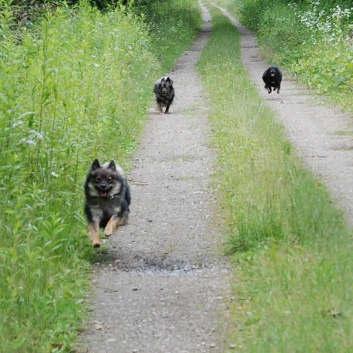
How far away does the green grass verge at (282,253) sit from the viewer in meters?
5.50

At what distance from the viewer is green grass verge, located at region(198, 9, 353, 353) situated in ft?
18.0

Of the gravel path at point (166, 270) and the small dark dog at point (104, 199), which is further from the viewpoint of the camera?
the small dark dog at point (104, 199)

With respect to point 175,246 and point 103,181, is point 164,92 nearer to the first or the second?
point 175,246

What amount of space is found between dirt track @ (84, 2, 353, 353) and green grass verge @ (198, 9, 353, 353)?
0.77 ft

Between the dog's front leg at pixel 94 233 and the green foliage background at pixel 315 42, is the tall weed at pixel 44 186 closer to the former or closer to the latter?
the dog's front leg at pixel 94 233

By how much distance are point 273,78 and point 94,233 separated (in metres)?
12.7

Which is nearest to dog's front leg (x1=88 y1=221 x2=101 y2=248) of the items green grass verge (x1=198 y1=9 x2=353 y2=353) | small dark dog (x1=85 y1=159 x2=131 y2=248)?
→ small dark dog (x1=85 y1=159 x2=131 y2=248)

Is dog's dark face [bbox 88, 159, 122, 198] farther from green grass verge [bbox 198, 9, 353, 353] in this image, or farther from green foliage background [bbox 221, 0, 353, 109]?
green foliage background [bbox 221, 0, 353, 109]

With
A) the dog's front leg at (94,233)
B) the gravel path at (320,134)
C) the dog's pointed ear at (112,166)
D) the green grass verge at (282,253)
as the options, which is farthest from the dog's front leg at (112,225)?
the gravel path at (320,134)

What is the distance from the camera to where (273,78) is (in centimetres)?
2011

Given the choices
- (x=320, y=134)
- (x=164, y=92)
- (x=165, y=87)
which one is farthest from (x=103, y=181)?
(x=164, y=92)

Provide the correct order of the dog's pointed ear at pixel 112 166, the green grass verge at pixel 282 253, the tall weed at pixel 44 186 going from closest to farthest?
the green grass verge at pixel 282 253
the tall weed at pixel 44 186
the dog's pointed ear at pixel 112 166

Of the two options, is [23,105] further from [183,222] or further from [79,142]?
[183,222]

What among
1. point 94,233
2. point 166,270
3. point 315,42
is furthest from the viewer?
point 315,42
